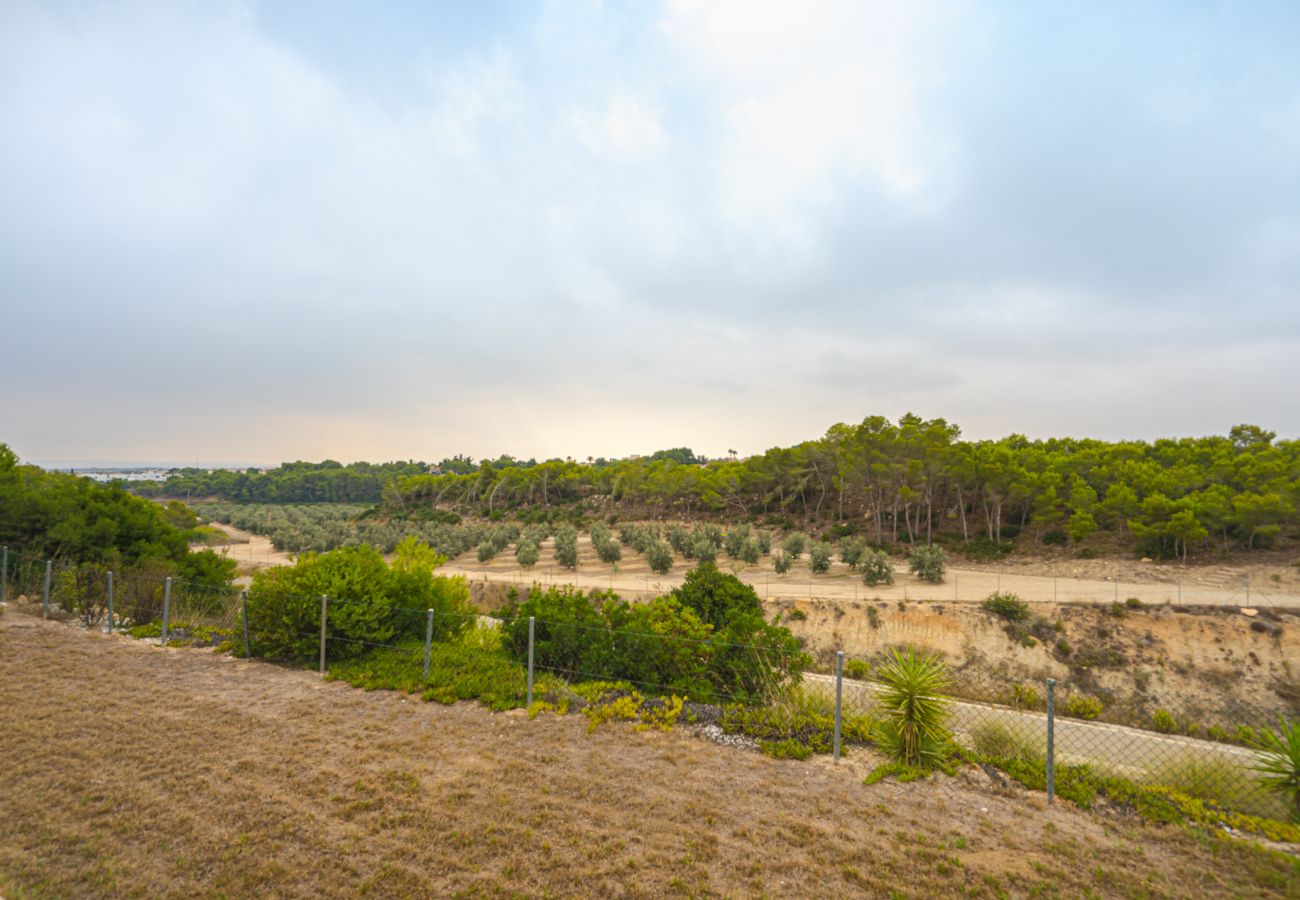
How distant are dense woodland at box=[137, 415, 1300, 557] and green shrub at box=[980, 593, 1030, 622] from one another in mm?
14217

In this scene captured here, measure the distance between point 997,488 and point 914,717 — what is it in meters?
34.9

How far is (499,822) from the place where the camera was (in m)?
4.23

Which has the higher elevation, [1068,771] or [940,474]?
[940,474]

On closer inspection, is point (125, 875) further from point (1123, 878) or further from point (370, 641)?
point (1123, 878)

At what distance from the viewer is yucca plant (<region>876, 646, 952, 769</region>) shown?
5707mm

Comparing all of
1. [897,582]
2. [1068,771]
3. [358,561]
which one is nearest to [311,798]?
[358,561]

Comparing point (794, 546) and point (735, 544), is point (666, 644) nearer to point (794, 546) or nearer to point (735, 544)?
point (735, 544)

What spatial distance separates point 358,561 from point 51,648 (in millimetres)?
4968

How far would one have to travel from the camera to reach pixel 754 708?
6.84 meters

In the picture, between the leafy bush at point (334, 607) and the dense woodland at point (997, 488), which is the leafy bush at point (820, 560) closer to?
the dense woodland at point (997, 488)

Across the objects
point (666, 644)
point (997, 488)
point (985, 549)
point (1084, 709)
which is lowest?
point (1084, 709)

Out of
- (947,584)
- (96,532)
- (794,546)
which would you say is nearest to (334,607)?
(96,532)

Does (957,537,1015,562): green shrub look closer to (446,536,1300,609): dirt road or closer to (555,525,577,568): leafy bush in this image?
(446,536,1300,609): dirt road

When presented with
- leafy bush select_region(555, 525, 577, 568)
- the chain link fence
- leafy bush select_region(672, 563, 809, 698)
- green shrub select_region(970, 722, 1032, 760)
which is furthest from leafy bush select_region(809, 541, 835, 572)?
green shrub select_region(970, 722, 1032, 760)
